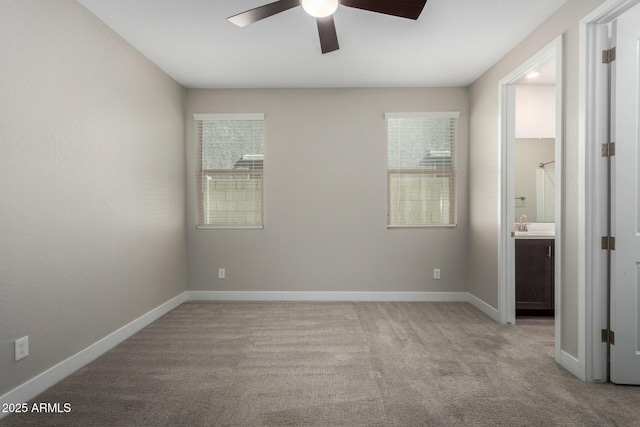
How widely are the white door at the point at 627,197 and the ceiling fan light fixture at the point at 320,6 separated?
1844 millimetres

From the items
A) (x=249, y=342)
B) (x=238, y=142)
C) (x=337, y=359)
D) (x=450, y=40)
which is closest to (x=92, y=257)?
(x=249, y=342)

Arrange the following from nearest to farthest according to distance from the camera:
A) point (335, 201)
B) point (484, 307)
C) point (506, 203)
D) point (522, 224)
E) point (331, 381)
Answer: point (331, 381), point (506, 203), point (484, 307), point (522, 224), point (335, 201)

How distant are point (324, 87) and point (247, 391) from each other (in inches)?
140

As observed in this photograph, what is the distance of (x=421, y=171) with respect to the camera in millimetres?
4715

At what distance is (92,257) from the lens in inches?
113

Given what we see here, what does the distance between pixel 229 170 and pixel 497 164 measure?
3086 mm

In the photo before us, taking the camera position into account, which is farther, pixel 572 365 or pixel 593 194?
pixel 572 365

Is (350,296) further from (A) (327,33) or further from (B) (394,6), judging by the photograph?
(B) (394,6)

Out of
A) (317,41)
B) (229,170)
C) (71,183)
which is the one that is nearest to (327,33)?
(317,41)

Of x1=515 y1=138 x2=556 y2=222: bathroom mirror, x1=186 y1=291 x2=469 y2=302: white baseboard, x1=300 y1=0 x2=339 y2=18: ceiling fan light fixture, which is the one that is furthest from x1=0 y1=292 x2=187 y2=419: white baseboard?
x1=515 y1=138 x2=556 y2=222: bathroom mirror

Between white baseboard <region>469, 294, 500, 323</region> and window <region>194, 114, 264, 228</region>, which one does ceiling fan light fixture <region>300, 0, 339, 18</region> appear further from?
white baseboard <region>469, 294, 500, 323</region>

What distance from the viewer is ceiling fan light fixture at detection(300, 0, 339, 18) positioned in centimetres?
220

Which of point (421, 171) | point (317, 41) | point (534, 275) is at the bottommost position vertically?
point (534, 275)

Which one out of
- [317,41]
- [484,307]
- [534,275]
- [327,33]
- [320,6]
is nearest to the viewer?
[320,6]
